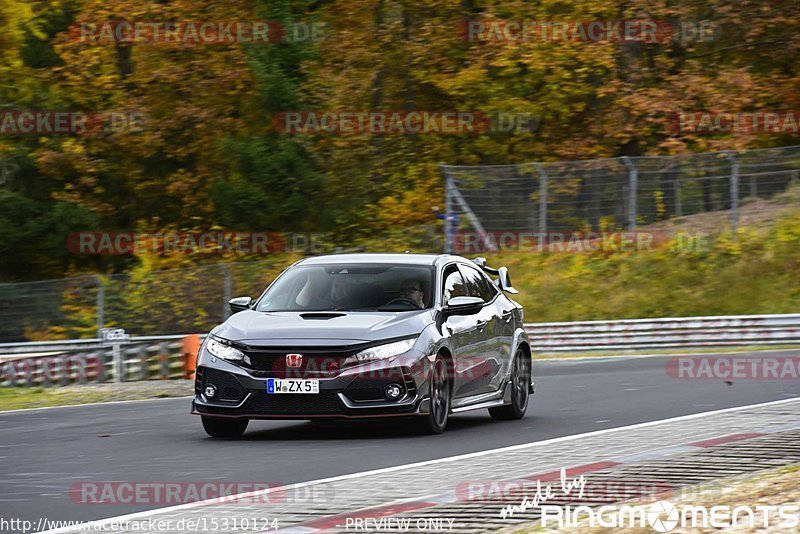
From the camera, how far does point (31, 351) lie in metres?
32.8

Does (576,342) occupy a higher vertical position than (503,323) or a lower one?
lower

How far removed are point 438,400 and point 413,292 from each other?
1133 mm

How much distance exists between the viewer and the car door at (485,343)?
1418cm

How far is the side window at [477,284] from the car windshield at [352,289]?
94 centimetres

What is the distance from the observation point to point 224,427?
13.3 m

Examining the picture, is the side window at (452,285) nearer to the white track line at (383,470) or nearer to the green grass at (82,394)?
the white track line at (383,470)

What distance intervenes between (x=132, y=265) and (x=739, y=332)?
22882mm

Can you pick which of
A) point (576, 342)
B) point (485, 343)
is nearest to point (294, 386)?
point (485, 343)

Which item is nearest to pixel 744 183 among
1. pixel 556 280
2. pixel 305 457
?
pixel 556 280

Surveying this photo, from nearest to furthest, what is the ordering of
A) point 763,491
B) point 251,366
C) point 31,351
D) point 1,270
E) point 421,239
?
point 763,491 < point 251,366 < point 31,351 < point 421,239 < point 1,270

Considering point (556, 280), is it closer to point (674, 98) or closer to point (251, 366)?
point (674, 98)

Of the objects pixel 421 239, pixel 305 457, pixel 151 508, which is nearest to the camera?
pixel 151 508

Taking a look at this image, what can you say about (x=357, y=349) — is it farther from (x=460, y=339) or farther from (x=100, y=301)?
(x=100, y=301)

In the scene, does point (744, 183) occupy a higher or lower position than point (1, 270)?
higher
